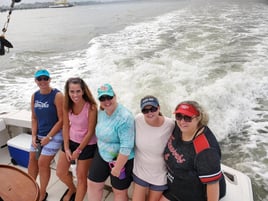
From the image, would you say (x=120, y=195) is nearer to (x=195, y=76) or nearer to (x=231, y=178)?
(x=231, y=178)

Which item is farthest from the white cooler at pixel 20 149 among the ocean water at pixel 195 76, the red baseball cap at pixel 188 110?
the ocean water at pixel 195 76

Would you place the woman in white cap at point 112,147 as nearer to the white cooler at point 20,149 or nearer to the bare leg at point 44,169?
the bare leg at point 44,169

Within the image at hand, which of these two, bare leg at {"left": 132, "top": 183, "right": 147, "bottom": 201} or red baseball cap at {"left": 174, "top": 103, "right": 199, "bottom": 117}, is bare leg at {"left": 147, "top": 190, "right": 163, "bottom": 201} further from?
red baseball cap at {"left": 174, "top": 103, "right": 199, "bottom": 117}

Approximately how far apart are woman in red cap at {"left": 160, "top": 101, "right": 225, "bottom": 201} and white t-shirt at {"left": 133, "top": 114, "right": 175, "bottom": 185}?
6 cm

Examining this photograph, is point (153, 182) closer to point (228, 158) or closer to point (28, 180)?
point (28, 180)

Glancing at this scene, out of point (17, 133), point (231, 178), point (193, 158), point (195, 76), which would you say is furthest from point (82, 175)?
point (195, 76)

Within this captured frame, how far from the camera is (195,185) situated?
1549 mm

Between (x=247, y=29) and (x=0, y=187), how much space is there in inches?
456

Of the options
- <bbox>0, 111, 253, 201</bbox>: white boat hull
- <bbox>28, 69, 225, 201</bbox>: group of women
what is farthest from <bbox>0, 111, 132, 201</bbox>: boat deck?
<bbox>28, 69, 225, 201</bbox>: group of women

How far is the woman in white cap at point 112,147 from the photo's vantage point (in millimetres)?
1747

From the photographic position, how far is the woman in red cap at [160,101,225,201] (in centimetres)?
142

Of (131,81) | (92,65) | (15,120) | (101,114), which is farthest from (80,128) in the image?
(92,65)

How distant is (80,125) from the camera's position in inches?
81.0

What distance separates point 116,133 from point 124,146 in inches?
4.4
